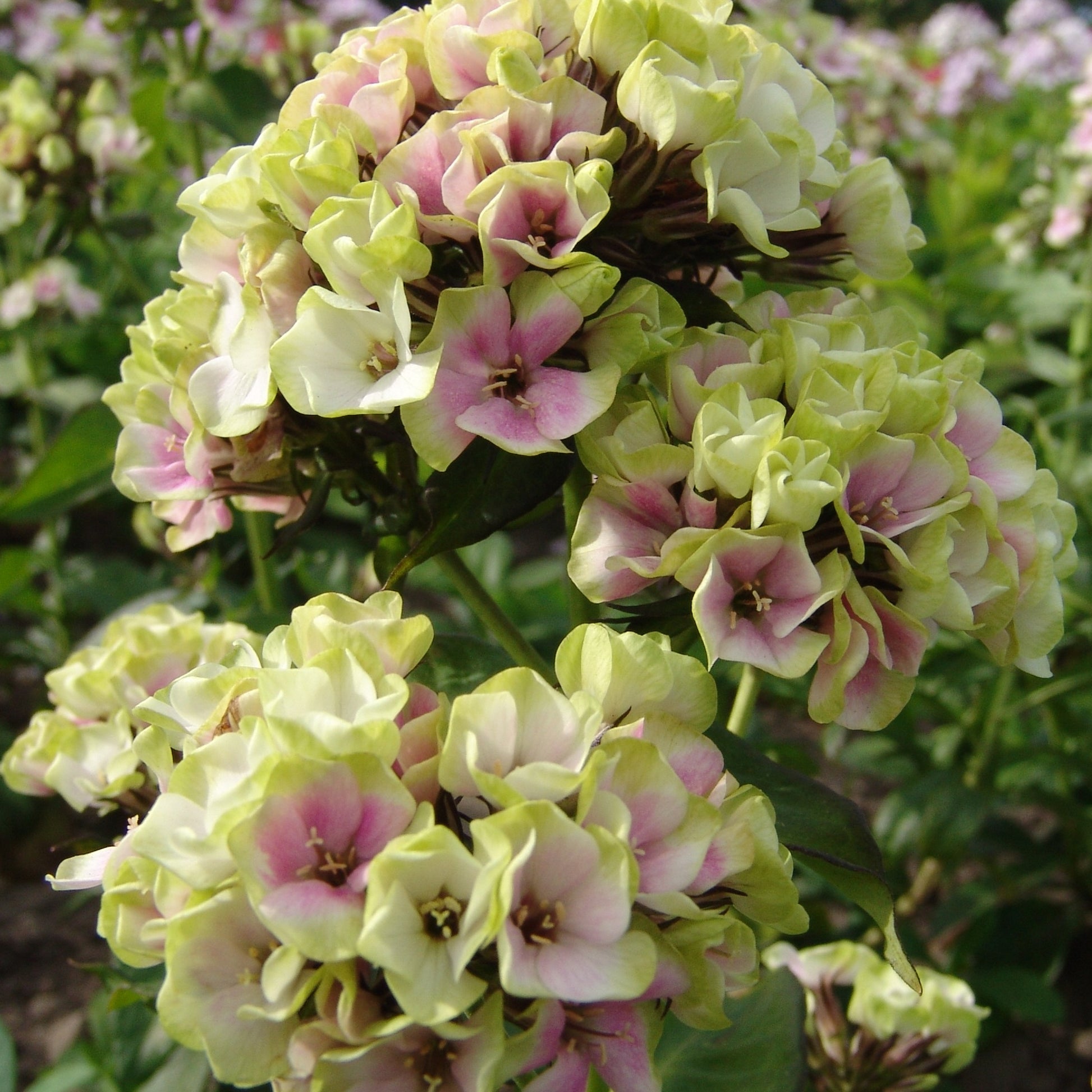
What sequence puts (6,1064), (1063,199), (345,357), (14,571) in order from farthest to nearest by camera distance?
(1063,199), (14,571), (6,1064), (345,357)

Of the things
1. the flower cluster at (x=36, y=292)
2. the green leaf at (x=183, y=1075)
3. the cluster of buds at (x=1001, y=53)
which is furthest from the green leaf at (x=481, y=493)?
the cluster of buds at (x=1001, y=53)

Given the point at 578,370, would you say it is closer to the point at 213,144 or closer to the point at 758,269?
the point at 758,269

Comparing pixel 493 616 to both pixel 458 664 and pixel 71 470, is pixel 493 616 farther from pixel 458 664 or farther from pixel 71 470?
pixel 71 470

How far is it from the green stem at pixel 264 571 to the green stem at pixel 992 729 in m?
1.02

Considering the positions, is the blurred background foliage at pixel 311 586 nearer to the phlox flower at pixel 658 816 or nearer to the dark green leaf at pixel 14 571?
the dark green leaf at pixel 14 571

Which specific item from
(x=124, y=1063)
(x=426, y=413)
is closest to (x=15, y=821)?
(x=124, y=1063)

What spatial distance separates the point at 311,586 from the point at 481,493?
1.12 meters

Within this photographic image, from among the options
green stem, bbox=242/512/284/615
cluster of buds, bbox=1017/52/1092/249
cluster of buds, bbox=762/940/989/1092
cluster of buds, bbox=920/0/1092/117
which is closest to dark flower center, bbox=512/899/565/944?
cluster of buds, bbox=762/940/989/1092

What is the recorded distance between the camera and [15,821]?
2217 mm

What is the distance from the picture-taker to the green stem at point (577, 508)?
0.78m

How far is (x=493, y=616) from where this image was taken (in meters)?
0.85

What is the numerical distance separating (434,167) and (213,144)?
2.14m

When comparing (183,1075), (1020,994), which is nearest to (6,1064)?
(183,1075)

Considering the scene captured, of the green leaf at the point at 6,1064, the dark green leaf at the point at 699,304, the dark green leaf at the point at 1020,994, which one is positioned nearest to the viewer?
the dark green leaf at the point at 699,304
